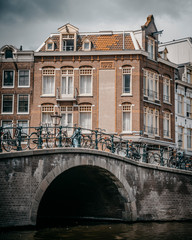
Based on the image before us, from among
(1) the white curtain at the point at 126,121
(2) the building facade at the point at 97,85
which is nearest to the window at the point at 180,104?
(2) the building facade at the point at 97,85

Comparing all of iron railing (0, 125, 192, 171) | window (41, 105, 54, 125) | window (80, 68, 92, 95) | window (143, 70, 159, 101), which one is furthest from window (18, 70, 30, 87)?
window (143, 70, 159, 101)

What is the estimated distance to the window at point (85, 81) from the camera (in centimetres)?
2698

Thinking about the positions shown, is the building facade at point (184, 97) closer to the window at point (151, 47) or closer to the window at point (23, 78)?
the window at point (151, 47)

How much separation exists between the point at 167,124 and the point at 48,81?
30.1ft

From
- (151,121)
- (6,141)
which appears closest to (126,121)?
(151,121)

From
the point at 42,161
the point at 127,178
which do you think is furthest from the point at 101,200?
the point at 42,161

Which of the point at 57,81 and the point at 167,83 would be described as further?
the point at 167,83

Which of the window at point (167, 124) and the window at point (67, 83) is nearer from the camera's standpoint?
the window at point (67, 83)

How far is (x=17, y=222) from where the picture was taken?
13.2 m

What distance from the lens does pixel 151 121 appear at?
27734 mm

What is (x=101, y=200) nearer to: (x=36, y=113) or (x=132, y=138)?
(x=132, y=138)

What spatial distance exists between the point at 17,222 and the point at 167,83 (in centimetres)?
1922

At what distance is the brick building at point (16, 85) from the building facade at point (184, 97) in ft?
34.3

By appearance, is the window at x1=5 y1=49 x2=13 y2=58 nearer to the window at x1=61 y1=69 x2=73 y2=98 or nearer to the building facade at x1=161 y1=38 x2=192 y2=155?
the window at x1=61 y1=69 x2=73 y2=98
